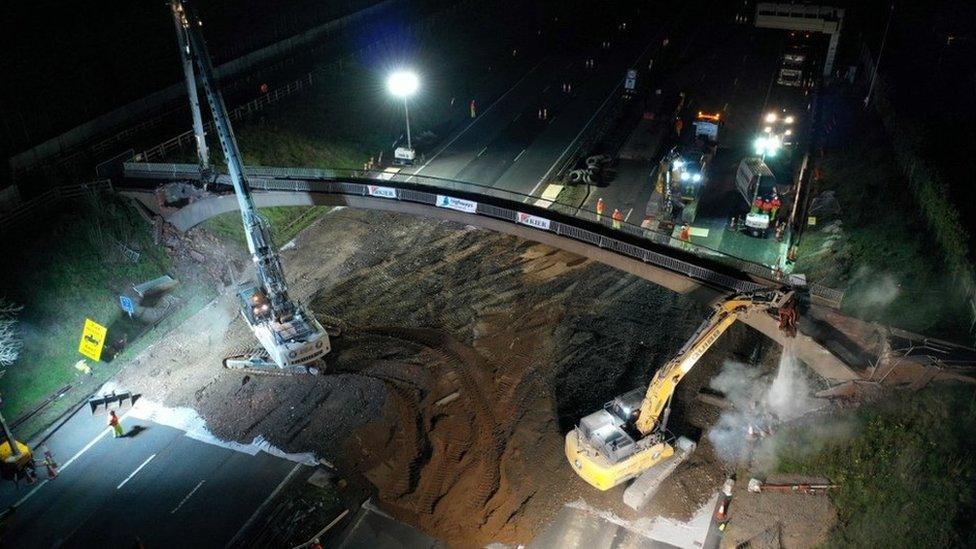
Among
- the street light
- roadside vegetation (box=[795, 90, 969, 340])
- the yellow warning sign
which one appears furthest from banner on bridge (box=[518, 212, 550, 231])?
the yellow warning sign

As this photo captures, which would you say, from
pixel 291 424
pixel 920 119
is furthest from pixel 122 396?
pixel 920 119

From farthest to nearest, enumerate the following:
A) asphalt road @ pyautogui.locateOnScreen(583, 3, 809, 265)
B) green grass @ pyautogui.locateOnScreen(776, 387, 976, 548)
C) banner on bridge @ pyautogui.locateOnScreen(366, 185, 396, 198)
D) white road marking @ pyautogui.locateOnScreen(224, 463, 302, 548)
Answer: asphalt road @ pyautogui.locateOnScreen(583, 3, 809, 265)
banner on bridge @ pyautogui.locateOnScreen(366, 185, 396, 198)
white road marking @ pyautogui.locateOnScreen(224, 463, 302, 548)
green grass @ pyautogui.locateOnScreen(776, 387, 976, 548)

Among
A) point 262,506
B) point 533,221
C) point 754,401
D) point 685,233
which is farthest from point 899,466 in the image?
point 262,506

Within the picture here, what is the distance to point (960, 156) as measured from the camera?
37562 mm

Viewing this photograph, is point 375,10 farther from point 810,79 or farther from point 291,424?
point 291,424

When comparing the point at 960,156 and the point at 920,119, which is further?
the point at 920,119

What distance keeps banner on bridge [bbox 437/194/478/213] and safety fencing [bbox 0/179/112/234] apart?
2150 centimetres

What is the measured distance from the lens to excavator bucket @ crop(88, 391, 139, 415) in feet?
94.5

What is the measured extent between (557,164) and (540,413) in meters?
23.9

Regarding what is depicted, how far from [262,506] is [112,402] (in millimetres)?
11007

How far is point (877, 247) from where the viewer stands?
112ft

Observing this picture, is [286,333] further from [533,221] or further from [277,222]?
[277,222]

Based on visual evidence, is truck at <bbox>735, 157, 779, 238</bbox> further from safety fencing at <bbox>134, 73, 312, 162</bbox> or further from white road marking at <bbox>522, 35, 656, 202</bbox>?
safety fencing at <bbox>134, 73, 312, 162</bbox>

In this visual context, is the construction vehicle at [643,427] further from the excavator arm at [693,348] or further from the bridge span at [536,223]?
the bridge span at [536,223]
